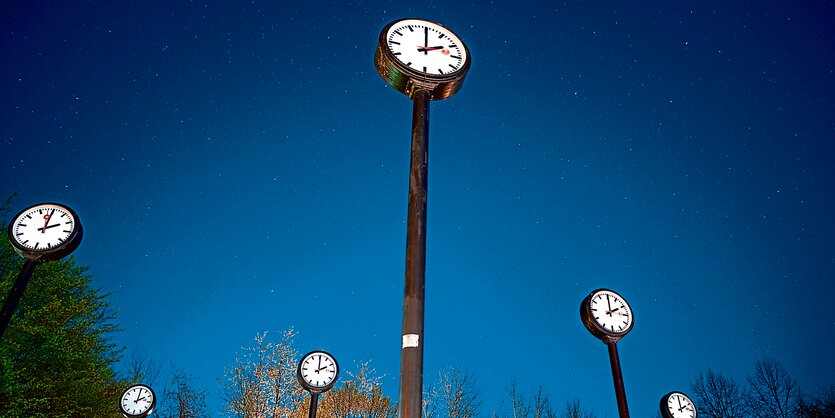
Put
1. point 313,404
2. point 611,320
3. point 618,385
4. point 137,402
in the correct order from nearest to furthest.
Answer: point 618,385 → point 611,320 → point 313,404 → point 137,402

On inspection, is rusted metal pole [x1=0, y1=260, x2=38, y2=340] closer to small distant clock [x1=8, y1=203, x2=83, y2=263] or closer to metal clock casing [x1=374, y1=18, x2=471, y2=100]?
small distant clock [x1=8, y1=203, x2=83, y2=263]

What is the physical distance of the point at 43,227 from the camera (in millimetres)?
8273

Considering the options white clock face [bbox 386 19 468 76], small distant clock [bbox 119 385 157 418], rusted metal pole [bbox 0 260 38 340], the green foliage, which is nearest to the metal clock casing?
white clock face [bbox 386 19 468 76]

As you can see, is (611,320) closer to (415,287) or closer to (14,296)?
(415,287)

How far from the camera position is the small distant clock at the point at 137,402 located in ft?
45.1

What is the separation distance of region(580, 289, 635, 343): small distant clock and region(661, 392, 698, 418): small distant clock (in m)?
4.59

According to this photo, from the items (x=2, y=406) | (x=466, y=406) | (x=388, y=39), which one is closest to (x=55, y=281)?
(x=2, y=406)

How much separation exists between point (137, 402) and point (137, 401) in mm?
26

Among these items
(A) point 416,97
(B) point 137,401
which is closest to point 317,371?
(B) point 137,401

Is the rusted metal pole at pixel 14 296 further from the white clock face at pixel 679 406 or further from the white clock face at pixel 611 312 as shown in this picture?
the white clock face at pixel 679 406

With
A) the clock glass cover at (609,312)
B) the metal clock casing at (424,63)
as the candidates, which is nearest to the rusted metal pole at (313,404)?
the clock glass cover at (609,312)

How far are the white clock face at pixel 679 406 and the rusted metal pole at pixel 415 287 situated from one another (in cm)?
1151

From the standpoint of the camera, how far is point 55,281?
17688 millimetres

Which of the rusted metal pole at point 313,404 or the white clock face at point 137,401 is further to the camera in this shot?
the white clock face at point 137,401
